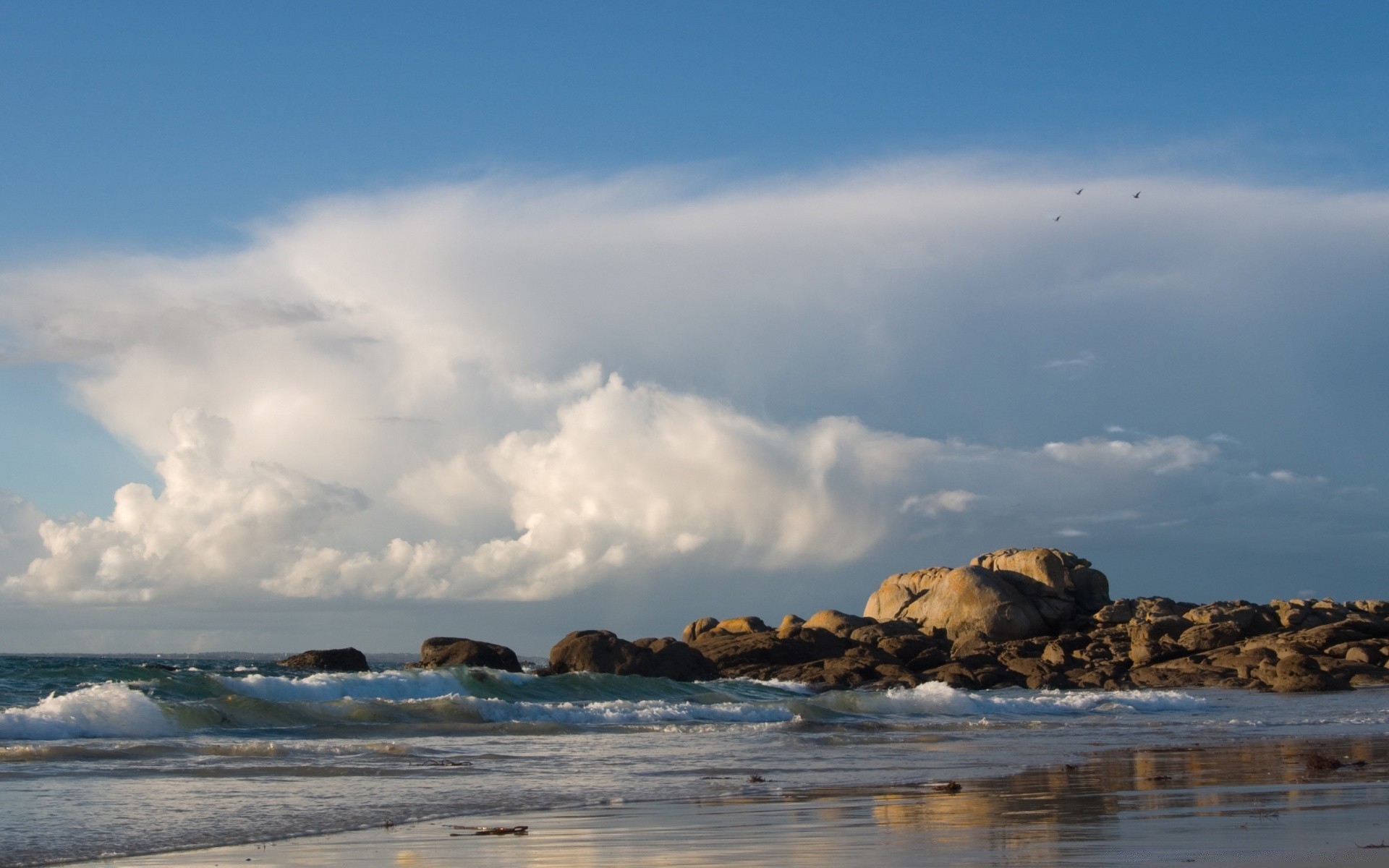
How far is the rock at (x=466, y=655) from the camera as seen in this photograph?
122 feet

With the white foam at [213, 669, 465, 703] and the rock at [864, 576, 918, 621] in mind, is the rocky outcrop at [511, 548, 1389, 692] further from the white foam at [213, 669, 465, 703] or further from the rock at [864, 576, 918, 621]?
the white foam at [213, 669, 465, 703]

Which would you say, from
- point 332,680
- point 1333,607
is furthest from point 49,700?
point 1333,607

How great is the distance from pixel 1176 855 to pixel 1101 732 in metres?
15.6

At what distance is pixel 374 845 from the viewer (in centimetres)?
877

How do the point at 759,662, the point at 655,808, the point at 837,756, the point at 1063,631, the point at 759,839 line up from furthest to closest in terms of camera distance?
1. the point at 1063,631
2. the point at 759,662
3. the point at 837,756
4. the point at 655,808
5. the point at 759,839

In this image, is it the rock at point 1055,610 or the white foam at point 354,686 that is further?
the rock at point 1055,610

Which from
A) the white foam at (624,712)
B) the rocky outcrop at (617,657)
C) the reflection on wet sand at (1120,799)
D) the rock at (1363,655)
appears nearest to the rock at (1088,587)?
the rock at (1363,655)

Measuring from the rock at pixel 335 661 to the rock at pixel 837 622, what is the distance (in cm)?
1700

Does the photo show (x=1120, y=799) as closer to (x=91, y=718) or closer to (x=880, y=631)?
(x=91, y=718)

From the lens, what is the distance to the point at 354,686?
2873 cm

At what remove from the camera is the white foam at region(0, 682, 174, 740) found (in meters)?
18.4

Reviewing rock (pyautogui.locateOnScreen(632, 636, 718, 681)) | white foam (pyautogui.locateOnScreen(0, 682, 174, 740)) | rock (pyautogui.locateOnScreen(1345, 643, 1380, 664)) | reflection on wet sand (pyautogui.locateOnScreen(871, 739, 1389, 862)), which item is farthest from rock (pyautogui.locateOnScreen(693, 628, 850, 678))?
reflection on wet sand (pyautogui.locateOnScreen(871, 739, 1389, 862))

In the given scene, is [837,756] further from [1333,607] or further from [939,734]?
[1333,607]

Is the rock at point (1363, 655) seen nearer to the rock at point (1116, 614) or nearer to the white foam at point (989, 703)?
the rock at point (1116, 614)
